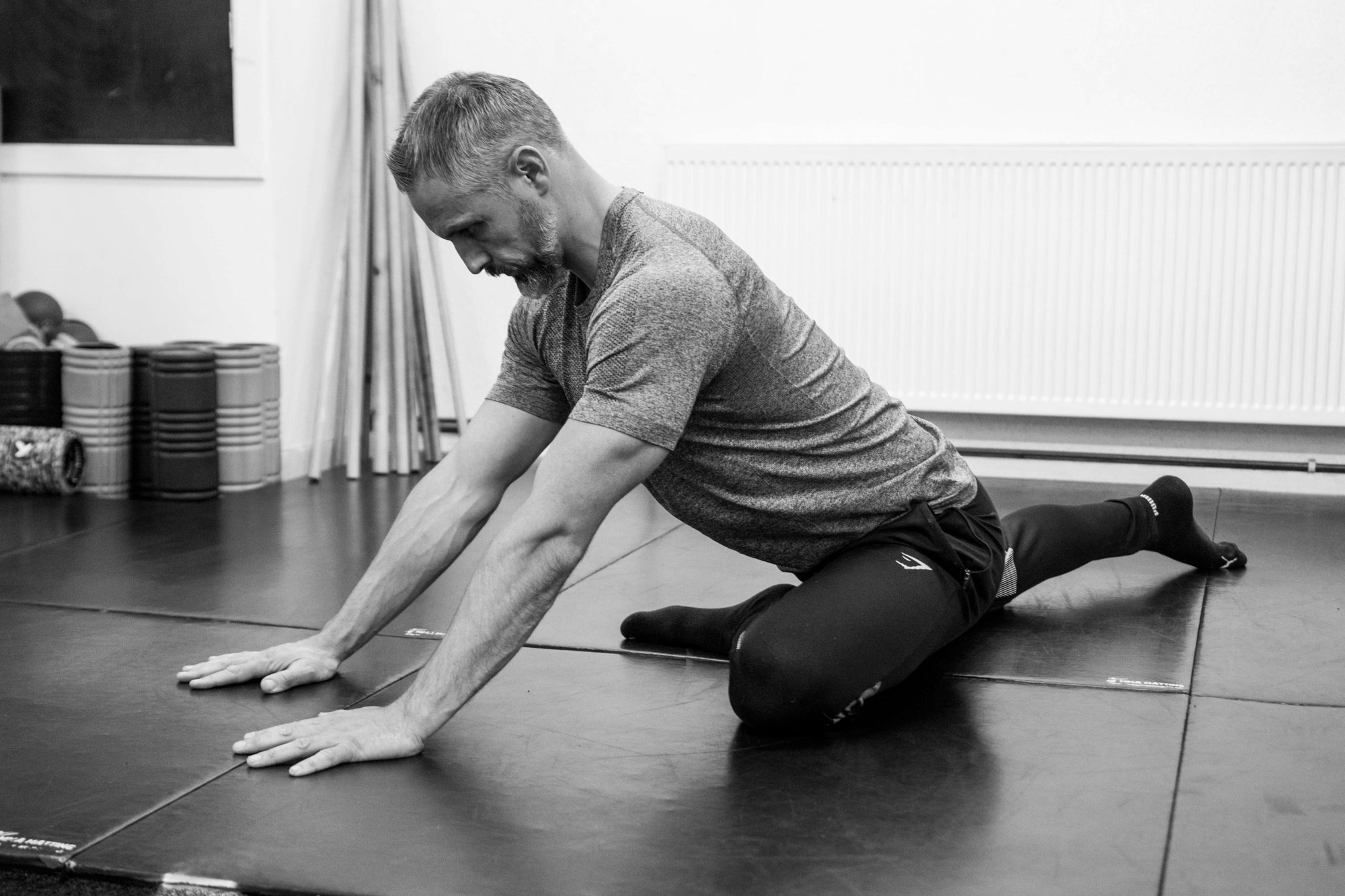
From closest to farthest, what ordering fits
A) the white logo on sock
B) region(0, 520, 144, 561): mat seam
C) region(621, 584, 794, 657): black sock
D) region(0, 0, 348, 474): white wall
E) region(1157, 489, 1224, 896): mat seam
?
region(1157, 489, 1224, 896): mat seam, the white logo on sock, region(621, 584, 794, 657): black sock, region(0, 520, 144, 561): mat seam, region(0, 0, 348, 474): white wall

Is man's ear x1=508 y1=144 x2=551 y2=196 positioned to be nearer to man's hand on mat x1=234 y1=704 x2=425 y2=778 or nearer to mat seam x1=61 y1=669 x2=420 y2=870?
man's hand on mat x1=234 y1=704 x2=425 y2=778

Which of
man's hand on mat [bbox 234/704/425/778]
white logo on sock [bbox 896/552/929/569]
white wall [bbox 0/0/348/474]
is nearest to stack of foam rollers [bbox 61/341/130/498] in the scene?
white wall [bbox 0/0/348/474]

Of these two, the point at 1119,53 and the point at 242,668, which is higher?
the point at 1119,53

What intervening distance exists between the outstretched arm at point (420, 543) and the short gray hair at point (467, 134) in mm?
475

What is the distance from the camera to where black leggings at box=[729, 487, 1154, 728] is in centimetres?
197

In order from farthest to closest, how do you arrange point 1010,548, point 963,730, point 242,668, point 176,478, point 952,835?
point 176,478 → point 1010,548 → point 242,668 → point 963,730 → point 952,835

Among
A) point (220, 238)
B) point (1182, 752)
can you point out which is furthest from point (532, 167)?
point (220, 238)

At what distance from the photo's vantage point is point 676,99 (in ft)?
15.0

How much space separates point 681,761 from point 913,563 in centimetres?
48

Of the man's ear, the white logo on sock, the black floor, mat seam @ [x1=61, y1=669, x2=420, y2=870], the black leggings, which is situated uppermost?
the man's ear

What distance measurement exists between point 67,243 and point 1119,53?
320 cm

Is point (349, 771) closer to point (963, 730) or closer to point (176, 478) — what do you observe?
point (963, 730)

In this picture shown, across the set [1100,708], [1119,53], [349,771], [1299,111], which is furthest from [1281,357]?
[349,771]

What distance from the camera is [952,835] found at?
1.63 metres
